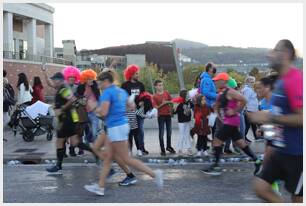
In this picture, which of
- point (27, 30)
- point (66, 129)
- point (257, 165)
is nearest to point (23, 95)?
point (66, 129)

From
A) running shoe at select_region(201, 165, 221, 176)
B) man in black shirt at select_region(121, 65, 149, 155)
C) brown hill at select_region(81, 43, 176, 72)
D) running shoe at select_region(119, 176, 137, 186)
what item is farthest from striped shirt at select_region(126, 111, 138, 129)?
brown hill at select_region(81, 43, 176, 72)

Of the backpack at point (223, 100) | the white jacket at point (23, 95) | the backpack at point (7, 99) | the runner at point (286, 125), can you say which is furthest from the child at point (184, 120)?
the white jacket at point (23, 95)

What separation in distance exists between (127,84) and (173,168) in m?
1.80

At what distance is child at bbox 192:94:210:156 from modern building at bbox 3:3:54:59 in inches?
1141

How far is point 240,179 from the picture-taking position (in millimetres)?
7832

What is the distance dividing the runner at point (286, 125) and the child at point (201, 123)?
200 inches

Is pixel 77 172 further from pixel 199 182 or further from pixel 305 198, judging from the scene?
pixel 305 198

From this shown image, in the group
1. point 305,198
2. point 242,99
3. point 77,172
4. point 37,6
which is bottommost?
point 77,172

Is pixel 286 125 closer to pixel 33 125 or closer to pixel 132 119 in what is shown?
pixel 132 119

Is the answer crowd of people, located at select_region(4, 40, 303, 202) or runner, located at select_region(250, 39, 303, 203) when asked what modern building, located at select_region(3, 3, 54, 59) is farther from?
runner, located at select_region(250, 39, 303, 203)

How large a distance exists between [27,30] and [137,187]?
138 ft

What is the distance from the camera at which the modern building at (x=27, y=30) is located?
39938 millimetres

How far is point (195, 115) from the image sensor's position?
32.9 feet

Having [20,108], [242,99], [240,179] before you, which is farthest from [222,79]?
[20,108]
